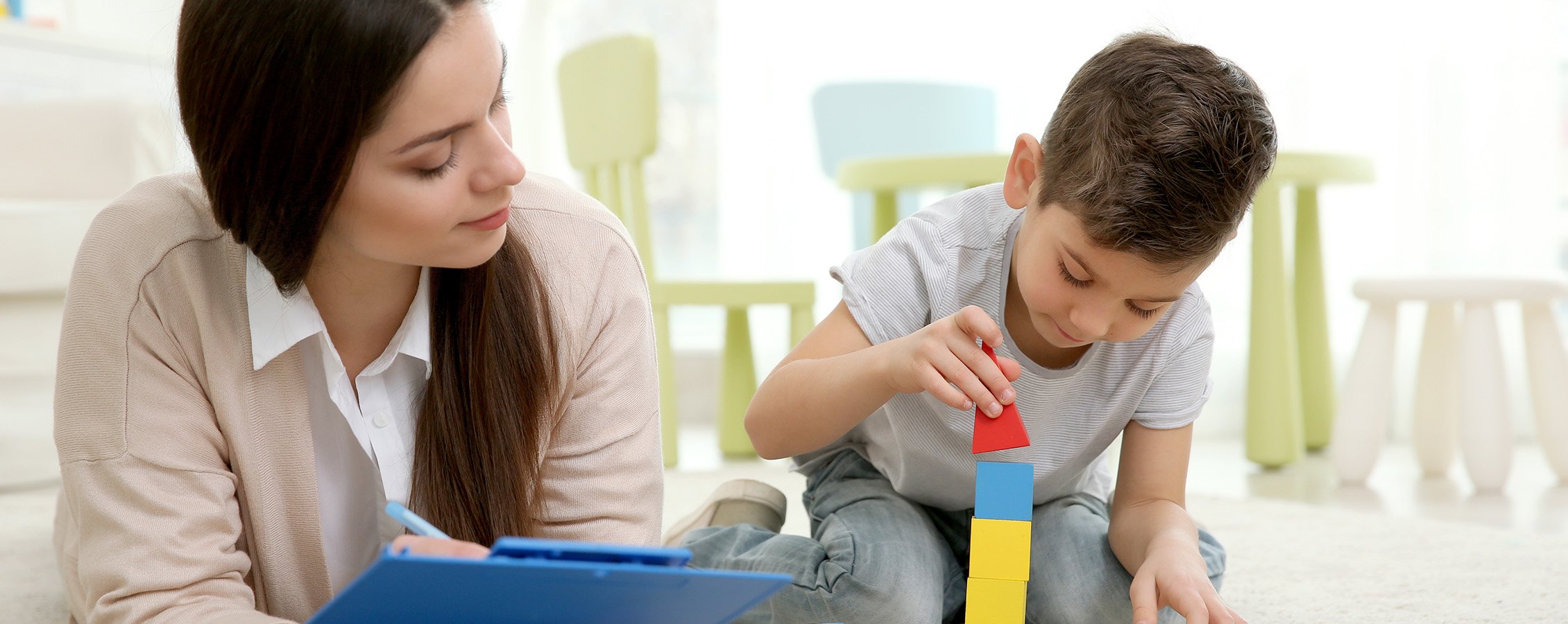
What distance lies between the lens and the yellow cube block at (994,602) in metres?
0.86

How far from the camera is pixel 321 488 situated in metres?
0.95

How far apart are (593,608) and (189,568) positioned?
0.34 m

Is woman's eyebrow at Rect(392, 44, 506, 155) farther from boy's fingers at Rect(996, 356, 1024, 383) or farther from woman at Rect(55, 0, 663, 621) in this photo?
boy's fingers at Rect(996, 356, 1024, 383)

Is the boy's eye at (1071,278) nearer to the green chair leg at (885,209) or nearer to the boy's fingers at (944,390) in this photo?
the boy's fingers at (944,390)

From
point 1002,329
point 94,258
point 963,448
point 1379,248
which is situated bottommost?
point 1379,248

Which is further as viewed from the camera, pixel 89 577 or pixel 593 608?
pixel 89 577

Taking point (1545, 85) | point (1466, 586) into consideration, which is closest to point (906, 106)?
point (1545, 85)

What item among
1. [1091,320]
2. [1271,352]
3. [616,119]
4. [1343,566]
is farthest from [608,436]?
Answer: [1271,352]

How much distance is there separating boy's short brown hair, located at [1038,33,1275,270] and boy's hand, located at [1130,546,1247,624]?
242 mm

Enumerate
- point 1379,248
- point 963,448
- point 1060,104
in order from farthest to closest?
point 1379,248 < point 963,448 < point 1060,104

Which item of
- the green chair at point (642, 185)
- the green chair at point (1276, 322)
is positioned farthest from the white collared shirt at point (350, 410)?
the green chair at point (1276, 322)

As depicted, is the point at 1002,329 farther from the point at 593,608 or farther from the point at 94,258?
the point at 94,258

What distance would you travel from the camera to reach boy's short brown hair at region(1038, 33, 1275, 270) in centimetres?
93

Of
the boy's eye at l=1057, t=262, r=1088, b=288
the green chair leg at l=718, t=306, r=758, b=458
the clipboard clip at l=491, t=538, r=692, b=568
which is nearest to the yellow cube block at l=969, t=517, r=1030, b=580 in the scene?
the boy's eye at l=1057, t=262, r=1088, b=288
